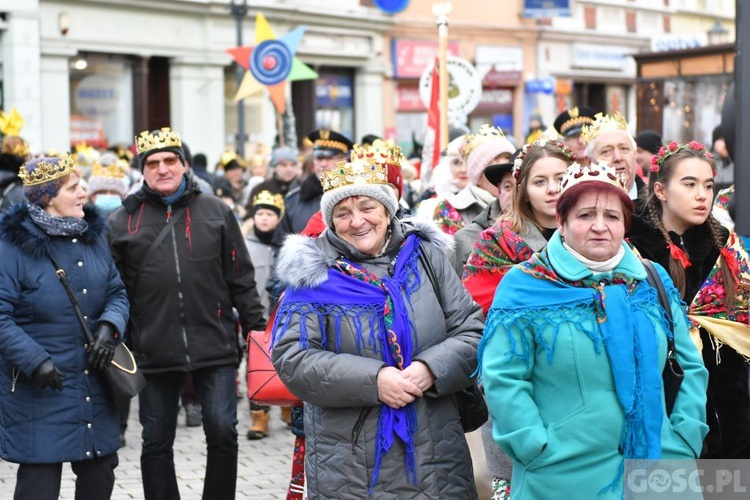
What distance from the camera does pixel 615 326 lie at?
4.07 m

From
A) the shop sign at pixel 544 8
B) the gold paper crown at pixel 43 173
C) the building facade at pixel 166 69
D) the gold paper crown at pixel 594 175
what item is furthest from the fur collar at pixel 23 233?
the shop sign at pixel 544 8

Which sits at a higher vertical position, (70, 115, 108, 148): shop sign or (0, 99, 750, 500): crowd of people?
(70, 115, 108, 148): shop sign

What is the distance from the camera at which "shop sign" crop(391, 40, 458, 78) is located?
31.4 m

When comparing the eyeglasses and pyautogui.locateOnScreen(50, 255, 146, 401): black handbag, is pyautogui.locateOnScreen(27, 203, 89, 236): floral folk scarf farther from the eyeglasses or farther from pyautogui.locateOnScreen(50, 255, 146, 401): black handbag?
the eyeglasses

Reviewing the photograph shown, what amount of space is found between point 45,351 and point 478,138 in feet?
9.18

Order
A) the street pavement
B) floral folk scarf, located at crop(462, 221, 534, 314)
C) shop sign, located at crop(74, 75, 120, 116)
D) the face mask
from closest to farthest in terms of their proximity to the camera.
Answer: floral folk scarf, located at crop(462, 221, 534, 314) < the street pavement < the face mask < shop sign, located at crop(74, 75, 120, 116)

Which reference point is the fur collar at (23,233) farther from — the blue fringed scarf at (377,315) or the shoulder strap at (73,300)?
the blue fringed scarf at (377,315)

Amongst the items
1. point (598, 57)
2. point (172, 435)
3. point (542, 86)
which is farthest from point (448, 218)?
point (598, 57)

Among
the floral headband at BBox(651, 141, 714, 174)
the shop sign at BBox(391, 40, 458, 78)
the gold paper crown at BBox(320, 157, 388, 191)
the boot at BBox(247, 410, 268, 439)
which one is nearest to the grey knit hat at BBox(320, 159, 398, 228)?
the gold paper crown at BBox(320, 157, 388, 191)

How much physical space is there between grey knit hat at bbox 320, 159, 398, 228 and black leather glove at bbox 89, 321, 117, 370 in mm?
1601

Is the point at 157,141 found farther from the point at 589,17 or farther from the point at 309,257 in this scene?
the point at 589,17

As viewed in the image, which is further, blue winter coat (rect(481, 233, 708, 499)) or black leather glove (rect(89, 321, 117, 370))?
black leather glove (rect(89, 321, 117, 370))

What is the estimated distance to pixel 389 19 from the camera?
30.8m

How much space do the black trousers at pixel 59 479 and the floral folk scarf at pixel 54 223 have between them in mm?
1099
